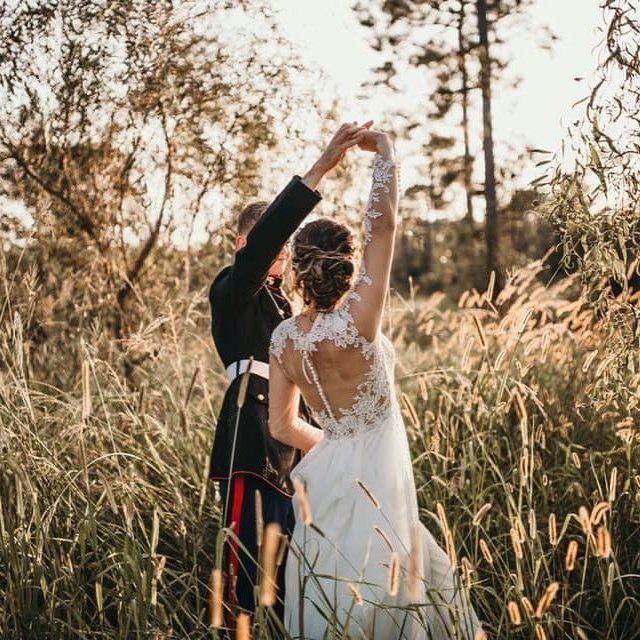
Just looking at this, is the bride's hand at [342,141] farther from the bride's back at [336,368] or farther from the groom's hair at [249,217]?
the bride's back at [336,368]

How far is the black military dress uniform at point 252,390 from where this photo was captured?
9.68ft

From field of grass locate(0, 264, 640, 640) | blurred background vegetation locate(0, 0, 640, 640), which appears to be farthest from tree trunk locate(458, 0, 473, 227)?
field of grass locate(0, 264, 640, 640)

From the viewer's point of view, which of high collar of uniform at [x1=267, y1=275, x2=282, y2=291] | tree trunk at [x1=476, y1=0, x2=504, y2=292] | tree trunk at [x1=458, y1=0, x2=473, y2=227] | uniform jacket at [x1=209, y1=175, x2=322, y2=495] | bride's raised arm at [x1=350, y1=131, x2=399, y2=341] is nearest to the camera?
bride's raised arm at [x1=350, y1=131, x2=399, y2=341]

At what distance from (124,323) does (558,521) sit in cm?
321

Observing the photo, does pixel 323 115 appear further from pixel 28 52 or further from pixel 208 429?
pixel 208 429

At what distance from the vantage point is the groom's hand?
2912mm

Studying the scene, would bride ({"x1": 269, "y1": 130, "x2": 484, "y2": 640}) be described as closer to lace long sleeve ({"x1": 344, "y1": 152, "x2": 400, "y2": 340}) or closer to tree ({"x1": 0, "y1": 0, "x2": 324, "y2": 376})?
lace long sleeve ({"x1": 344, "y1": 152, "x2": 400, "y2": 340})

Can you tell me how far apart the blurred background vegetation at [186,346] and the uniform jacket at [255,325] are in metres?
0.36

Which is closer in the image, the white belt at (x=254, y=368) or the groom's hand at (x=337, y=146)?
the groom's hand at (x=337, y=146)

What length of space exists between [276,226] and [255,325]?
457mm

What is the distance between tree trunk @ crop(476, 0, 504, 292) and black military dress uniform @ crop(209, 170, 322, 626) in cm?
817

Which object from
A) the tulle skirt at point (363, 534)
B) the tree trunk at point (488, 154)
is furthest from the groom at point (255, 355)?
the tree trunk at point (488, 154)

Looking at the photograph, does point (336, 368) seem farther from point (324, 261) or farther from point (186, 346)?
point (186, 346)

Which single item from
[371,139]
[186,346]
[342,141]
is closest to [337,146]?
[342,141]
